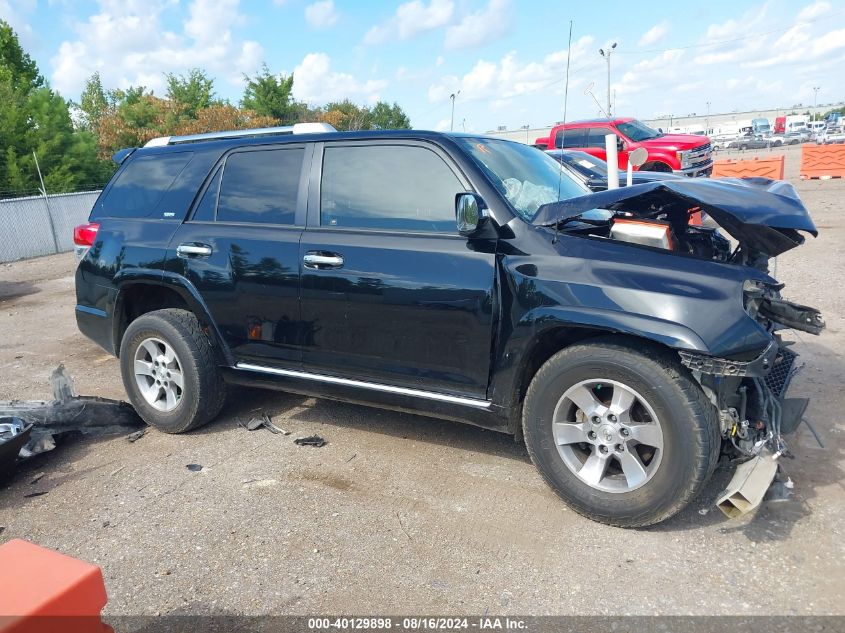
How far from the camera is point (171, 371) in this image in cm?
446

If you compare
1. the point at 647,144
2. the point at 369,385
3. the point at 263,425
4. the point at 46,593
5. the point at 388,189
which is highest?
the point at 647,144

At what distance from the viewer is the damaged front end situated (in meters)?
2.91

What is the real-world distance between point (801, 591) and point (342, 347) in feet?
8.25

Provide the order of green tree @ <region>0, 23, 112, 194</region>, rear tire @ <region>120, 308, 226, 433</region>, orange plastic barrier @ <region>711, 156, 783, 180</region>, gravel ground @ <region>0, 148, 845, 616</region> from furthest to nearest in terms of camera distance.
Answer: green tree @ <region>0, 23, 112, 194</region> → orange plastic barrier @ <region>711, 156, 783, 180</region> → rear tire @ <region>120, 308, 226, 433</region> → gravel ground @ <region>0, 148, 845, 616</region>

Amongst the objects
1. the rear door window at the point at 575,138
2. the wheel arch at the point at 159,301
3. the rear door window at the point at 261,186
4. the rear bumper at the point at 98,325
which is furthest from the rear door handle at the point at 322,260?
the rear door window at the point at 575,138

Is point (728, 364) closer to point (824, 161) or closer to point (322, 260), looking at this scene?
point (322, 260)

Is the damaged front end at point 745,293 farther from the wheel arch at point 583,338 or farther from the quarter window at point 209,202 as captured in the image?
the quarter window at point 209,202

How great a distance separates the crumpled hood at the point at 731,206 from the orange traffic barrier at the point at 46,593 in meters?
2.50

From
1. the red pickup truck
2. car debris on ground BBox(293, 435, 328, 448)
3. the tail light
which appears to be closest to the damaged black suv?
car debris on ground BBox(293, 435, 328, 448)

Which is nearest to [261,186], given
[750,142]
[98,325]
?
[98,325]

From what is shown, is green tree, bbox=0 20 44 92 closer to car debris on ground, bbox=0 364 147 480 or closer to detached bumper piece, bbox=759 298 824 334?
car debris on ground, bbox=0 364 147 480

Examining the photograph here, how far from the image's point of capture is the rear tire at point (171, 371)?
171 inches

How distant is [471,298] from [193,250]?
1988mm

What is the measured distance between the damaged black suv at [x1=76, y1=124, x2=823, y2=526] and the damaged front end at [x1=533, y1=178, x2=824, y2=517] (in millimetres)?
12
